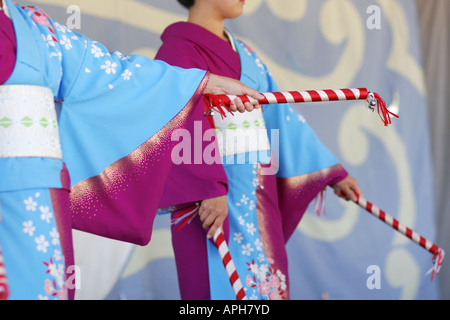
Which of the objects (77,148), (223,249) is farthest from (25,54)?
(223,249)

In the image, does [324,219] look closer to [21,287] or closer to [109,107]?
[109,107]

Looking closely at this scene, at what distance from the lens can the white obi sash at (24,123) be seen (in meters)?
1.23

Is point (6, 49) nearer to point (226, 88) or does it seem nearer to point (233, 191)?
point (226, 88)

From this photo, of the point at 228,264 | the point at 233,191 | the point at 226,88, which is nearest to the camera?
the point at 226,88

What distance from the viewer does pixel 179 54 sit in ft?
6.81

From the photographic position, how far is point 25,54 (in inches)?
49.6

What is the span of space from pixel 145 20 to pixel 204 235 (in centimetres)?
144

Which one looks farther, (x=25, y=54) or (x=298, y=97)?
(x=298, y=97)

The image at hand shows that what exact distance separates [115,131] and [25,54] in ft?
1.08

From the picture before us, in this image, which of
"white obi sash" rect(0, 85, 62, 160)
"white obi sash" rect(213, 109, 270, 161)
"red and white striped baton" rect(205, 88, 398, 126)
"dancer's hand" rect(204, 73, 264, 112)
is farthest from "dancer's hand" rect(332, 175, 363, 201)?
"white obi sash" rect(0, 85, 62, 160)

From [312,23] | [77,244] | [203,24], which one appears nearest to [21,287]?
[203,24]

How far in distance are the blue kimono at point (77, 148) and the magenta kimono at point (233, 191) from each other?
0.30 metres

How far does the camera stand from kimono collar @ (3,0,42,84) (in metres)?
1.25

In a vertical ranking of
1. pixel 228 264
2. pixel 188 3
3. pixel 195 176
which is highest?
pixel 188 3
